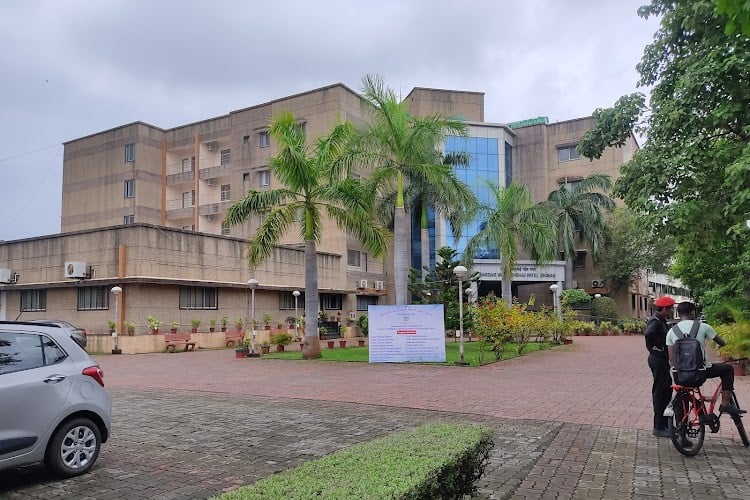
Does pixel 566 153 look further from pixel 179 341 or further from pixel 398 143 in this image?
pixel 179 341

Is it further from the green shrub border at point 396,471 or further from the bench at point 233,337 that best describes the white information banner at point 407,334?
the green shrub border at point 396,471

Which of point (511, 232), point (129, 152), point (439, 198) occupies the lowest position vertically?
point (511, 232)

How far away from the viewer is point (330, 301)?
38.2 meters

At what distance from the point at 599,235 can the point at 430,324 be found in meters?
28.3

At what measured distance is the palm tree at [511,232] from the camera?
26.4m

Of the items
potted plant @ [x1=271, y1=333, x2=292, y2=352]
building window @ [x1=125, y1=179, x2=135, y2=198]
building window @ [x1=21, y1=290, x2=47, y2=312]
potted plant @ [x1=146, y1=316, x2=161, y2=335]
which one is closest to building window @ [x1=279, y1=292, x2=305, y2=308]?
potted plant @ [x1=146, y1=316, x2=161, y2=335]

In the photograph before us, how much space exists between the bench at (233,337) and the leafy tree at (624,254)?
2709 cm

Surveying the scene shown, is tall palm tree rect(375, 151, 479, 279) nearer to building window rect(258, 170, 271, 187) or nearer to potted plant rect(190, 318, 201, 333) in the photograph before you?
potted plant rect(190, 318, 201, 333)

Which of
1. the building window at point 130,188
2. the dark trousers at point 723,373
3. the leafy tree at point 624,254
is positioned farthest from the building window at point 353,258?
the dark trousers at point 723,373

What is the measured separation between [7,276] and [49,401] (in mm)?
26792

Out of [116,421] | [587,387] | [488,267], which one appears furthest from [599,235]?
[116,421]

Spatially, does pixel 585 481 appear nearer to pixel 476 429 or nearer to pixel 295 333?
pixel 476 429

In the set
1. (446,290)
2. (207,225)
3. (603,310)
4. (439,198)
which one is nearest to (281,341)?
(446,290)

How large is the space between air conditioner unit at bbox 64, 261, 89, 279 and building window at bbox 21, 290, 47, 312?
9.97 ft
